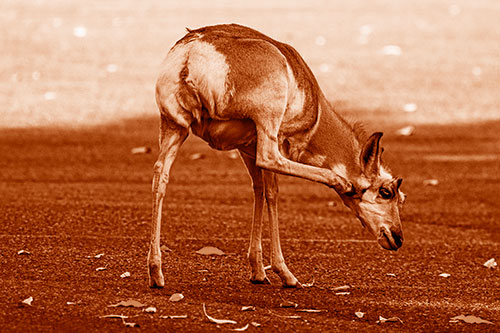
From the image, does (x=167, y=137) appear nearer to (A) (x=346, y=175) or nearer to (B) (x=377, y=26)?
(A) (x=346, y=175)

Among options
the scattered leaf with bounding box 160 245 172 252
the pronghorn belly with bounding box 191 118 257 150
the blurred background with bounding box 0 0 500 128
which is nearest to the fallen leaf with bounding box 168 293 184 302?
the pronghorn belly with bounding box 191 118 257 150

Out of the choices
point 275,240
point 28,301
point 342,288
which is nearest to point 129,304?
point 28,301

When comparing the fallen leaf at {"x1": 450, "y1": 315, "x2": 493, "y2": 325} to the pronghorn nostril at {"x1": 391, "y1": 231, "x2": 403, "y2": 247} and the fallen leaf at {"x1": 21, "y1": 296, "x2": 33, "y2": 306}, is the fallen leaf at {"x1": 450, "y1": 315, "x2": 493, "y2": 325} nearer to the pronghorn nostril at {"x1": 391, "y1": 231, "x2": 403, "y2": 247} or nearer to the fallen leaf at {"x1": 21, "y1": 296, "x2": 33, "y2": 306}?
the pronghorn nostril at {"x1": 391, "y1": 231, "x2": 403, "y2": 247}

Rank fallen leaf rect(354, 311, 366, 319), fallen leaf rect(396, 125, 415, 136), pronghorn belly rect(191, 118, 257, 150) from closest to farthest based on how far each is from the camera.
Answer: fallen leaf rect(354, 311, 366, 319) < pronghorn belly rect(191, 118, 257, 150) < fallen leaf rect(396, 125, 415, 136)

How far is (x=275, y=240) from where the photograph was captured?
283 inches

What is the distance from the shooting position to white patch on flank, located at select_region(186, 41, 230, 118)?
6695 millimetres

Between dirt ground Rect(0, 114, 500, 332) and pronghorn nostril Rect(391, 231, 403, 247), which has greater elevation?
pronghorn nostril Rect(391, 231, 403, 247)

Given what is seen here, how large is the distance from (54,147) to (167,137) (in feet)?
18.5

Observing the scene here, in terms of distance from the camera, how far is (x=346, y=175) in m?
7.17

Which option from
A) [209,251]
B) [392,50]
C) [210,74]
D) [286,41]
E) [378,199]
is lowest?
[392,50]

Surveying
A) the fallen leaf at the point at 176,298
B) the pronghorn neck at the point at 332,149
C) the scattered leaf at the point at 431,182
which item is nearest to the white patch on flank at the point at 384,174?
the pronghorn neck at the point at 332,149

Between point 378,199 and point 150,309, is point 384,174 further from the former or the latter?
point 150,309

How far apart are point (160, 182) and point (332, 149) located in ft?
3.68

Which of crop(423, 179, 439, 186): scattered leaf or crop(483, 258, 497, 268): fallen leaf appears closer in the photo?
crop(483, 258, 497, 268): fallen leaf
